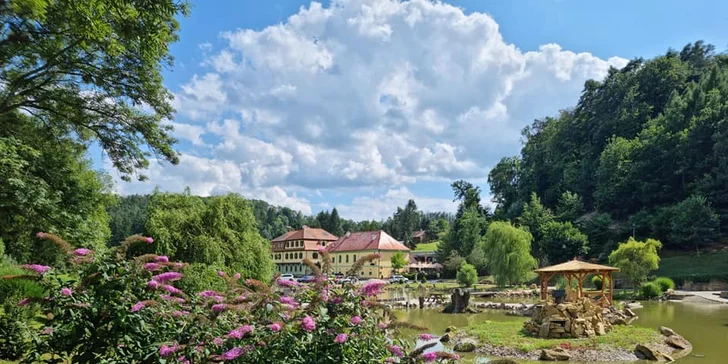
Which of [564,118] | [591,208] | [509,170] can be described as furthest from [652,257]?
[564,118]

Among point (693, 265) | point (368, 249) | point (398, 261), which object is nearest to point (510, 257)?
point (398, 261)

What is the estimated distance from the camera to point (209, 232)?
1564 centimetres

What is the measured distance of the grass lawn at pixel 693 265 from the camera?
4394cm

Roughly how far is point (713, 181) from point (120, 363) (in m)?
66.8

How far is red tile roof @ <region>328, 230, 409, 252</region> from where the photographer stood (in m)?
61.7

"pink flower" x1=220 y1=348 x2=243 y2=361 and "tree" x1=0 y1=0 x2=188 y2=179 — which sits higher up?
"tree" x1=0 y1=0 x2=188 y2=179

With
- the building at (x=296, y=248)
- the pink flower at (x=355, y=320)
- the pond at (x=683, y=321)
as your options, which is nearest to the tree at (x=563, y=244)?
the pond at (x=683, y=321)

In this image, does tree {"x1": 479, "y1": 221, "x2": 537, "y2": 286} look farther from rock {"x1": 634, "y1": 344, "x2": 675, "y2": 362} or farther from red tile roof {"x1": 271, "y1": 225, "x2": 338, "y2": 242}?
red tile roof {"x1": 271, "y1": 225, "x2": 338, "y2": 242}

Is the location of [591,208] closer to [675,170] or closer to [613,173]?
[613,173]

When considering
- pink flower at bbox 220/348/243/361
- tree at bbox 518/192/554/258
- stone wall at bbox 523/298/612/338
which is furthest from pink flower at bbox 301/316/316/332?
Result: tree at bbox 518/192/554/258

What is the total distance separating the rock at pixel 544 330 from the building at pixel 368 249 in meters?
42.1

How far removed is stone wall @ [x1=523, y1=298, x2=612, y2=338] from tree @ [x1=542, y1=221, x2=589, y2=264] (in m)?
37.2

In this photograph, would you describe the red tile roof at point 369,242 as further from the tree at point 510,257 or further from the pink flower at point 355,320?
the pink flower at point 355,320

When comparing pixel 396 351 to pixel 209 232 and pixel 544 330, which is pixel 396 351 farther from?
pixel 544 330
